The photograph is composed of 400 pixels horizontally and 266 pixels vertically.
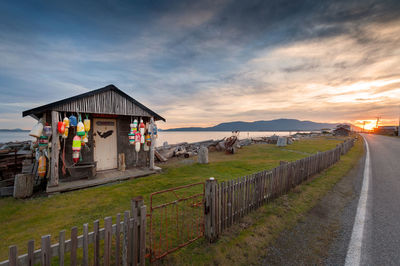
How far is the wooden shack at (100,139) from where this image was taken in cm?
750

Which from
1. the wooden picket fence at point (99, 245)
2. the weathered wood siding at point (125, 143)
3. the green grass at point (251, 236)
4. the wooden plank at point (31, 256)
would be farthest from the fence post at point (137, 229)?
the weathered wood siding at point (125, 143)

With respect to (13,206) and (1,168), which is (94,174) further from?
(1,168)

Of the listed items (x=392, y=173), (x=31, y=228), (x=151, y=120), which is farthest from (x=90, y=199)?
(x=392, y=173)

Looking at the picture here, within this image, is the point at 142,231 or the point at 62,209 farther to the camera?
the point at 62,209

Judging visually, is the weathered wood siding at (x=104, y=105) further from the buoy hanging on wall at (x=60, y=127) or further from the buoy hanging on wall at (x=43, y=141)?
the buoy hanging on wall at (x=43, y=141)

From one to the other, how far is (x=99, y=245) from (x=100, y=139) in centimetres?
817

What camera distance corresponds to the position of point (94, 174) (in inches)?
340

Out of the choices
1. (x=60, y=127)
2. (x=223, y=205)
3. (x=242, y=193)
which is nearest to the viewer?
(x=223, y=205)

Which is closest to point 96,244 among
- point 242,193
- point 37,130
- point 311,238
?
point 242,193

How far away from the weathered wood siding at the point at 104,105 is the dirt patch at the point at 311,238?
8.62 metres

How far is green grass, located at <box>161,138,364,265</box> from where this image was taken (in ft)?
11.3

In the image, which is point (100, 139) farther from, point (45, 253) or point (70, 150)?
point (45, 253)

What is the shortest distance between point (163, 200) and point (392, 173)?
12.1 m

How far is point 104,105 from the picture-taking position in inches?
340
